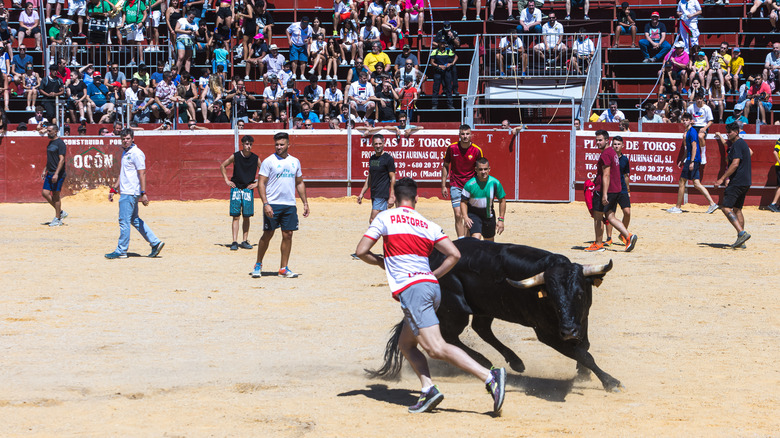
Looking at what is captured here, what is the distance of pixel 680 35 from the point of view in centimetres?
2561

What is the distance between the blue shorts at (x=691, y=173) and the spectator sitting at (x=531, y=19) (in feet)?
22.6

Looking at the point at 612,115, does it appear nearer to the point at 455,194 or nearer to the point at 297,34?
the point at 297,34

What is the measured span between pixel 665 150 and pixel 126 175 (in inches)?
522

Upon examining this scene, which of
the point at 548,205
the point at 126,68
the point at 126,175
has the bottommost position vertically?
the point at 548,205

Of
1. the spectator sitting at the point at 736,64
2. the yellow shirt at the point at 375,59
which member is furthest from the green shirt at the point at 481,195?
the spectator sitting at the point at 736,64

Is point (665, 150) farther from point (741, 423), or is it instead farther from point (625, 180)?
point (741, 423)

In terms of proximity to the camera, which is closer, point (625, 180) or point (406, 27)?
point (625, 180)

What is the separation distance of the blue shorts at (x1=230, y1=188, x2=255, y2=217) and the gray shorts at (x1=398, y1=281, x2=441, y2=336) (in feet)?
29.1

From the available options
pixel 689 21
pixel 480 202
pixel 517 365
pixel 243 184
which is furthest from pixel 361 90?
pixel 517 365

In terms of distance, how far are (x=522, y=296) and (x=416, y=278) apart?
117 cm

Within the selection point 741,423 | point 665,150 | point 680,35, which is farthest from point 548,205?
point 741,423

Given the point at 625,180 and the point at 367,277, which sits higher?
the point at 625,180

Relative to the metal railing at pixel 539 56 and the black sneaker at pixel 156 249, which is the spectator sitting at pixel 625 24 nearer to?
the metal railing at pixel 539 56

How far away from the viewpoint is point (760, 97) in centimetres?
2308
